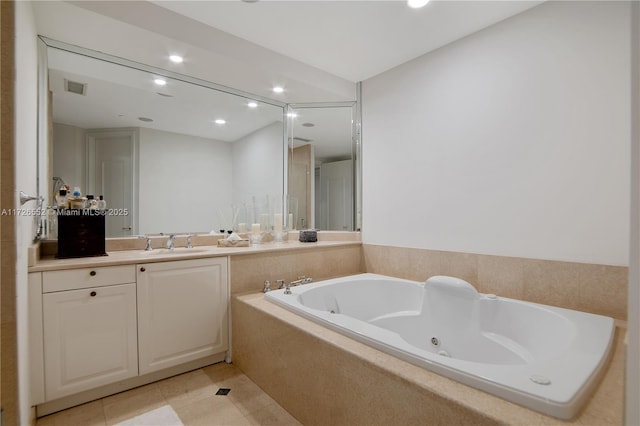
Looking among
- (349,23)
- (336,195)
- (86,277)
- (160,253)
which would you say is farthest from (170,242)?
(349,23)

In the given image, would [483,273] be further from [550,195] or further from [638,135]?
[638,135]

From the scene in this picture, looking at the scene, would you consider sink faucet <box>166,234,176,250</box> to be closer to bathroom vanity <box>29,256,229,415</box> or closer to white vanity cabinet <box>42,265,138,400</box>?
bathroom vanity <box>29,256,229,415</box>

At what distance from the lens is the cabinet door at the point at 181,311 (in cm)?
Answer: 190

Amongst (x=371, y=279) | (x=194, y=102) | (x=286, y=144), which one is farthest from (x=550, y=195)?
(x=194, y=102)

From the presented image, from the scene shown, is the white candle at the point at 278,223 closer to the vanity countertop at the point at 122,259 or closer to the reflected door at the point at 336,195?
the reflected door at the point at 336,195

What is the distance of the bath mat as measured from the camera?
158cm

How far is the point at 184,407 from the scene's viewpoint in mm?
1718

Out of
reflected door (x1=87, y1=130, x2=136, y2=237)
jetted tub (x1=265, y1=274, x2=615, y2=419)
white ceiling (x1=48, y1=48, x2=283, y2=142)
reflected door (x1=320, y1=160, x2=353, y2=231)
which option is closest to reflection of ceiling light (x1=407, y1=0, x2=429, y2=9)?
reflected door (x1=320, y1=160, x2=353, y2=231)

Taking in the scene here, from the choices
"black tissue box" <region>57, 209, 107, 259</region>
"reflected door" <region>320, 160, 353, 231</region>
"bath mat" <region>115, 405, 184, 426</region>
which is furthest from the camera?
"reflected door" <region>320, 160, 353, 231</region>

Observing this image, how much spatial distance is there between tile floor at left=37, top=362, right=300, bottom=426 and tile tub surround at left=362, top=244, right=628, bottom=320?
1.51 m

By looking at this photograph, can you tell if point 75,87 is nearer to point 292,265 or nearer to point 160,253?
point 160,253

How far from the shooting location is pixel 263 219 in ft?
10.1

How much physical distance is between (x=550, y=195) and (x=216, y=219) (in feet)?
8.54

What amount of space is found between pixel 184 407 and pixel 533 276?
7.35 ft
